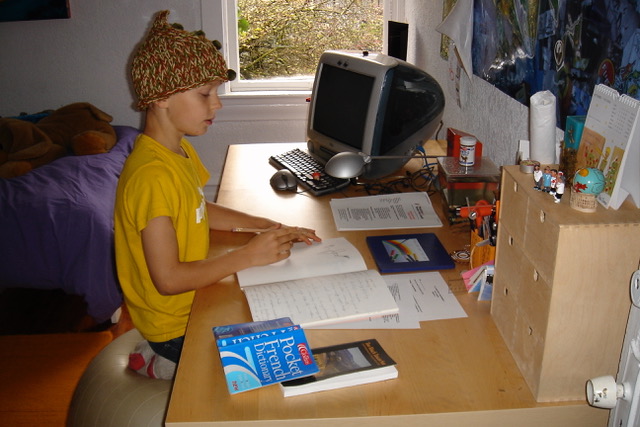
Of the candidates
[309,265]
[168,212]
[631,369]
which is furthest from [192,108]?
[631,369]

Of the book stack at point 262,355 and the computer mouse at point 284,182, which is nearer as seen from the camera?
the book stack at point 262,355

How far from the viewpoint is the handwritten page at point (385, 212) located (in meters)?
1.53

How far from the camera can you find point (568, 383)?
0.93 metres

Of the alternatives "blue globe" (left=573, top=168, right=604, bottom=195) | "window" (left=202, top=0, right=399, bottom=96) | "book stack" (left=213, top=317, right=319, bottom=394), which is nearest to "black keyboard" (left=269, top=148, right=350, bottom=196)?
"book stack" (left=213, top=317, right=319, bottom=394)

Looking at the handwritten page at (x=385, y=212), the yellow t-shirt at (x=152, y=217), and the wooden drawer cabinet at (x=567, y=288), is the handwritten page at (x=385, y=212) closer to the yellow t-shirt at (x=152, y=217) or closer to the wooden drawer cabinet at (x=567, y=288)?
the yellow t-shirt at (x=152, y=217)

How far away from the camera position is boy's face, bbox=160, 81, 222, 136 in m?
1.31

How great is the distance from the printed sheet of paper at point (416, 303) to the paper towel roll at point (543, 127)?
0.30 meters

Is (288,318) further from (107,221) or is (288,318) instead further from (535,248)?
(107,221)

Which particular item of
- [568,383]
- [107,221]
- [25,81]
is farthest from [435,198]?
[25,81]

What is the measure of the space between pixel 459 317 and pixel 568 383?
0.24 m

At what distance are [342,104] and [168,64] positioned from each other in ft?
2.56

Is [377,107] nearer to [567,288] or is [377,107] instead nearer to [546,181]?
[546,181]

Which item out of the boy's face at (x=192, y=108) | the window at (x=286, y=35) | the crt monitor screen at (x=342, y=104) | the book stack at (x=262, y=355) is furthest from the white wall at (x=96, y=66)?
the book stack at (x=262, y=355)

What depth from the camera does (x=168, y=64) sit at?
49.5 inches
